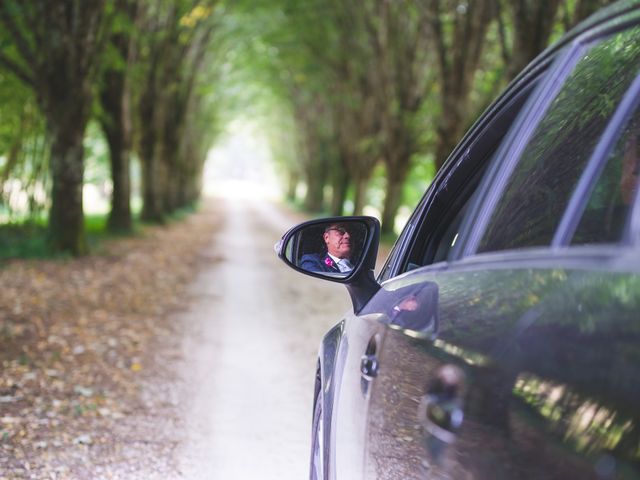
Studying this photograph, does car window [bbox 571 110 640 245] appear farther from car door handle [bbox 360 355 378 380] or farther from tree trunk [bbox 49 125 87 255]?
tree trunk [bbox 49 125 87 255]

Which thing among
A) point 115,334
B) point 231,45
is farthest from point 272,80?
point 115,334

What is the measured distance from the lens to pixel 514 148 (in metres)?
1.82

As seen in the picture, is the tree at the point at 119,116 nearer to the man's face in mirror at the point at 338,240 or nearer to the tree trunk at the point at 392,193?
the tree trunk at the point at 392,193

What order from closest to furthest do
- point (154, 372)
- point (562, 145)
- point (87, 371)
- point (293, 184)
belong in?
1. point (562, 145)
2. point (87, 371)
3. point (154, 372)
4. point (293, 184)

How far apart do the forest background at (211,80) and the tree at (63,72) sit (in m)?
0.02

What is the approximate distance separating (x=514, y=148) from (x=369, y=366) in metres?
0.76

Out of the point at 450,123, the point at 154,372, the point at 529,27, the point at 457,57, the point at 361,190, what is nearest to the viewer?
the point at 154,372

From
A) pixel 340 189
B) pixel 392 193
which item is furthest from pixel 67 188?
pixel 340 189

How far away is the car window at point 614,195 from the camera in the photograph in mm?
1327

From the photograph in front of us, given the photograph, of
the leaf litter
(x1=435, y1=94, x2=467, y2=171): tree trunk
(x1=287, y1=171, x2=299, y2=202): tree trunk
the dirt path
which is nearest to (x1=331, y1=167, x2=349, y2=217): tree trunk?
(x1=435, y1=94, x2=467, y2=171): tree trunk

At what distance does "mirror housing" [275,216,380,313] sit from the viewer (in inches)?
101

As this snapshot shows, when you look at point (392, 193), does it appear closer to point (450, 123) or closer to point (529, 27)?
point (450, 123)

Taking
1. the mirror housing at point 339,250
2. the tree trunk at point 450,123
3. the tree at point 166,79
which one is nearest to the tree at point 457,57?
the tree trunk at point 450,123

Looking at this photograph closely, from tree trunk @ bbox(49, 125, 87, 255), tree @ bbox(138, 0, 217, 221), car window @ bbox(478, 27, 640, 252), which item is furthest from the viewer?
tree @ bbox(138, 0, 217, 221)
